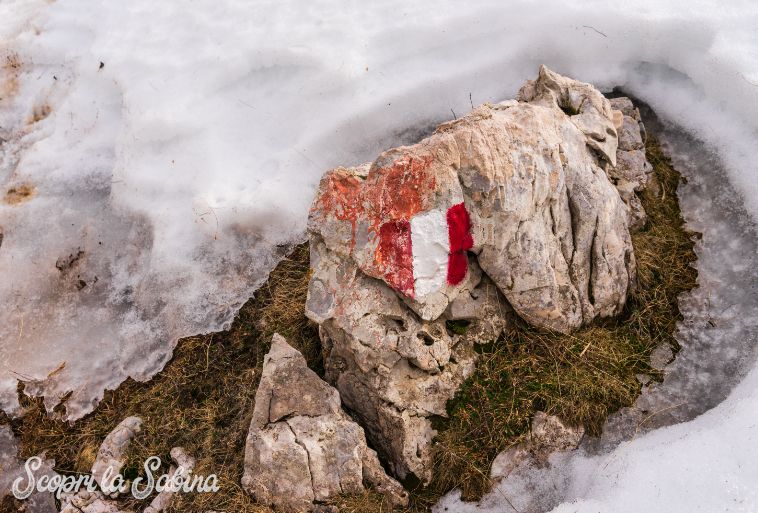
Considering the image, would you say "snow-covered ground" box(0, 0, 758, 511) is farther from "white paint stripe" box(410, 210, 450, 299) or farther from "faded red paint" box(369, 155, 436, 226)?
"white paint stripe" box(410, 210, 450, 299)

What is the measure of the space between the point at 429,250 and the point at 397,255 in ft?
0.90

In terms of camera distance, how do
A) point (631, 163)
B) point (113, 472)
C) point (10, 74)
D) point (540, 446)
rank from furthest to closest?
1. point (10, 74)
2. point (631, 163)
3. point (113, 472)
4. point (540, 446)

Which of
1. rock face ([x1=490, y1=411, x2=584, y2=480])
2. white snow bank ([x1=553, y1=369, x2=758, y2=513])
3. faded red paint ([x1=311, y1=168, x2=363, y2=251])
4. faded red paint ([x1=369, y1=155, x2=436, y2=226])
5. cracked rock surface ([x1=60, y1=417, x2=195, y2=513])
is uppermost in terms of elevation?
faded red paint ([x1=369, y1=155, x2=436, y2=226])

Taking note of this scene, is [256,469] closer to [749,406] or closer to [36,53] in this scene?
[749,406]

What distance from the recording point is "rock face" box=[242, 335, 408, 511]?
184 inches

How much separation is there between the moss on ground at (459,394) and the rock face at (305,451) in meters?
0.16

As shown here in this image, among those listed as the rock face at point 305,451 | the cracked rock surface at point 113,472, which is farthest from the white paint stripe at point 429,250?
the cracked rock surface at point 113,472

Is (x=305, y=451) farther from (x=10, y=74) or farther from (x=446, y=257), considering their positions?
(x=10, y=74)

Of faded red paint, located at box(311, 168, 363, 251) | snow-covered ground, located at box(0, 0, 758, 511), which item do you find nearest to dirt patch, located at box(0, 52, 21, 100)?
snow-covered ground, located at box(0, 0, 758, 511)

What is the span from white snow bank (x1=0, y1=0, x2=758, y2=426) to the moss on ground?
310 millimetres

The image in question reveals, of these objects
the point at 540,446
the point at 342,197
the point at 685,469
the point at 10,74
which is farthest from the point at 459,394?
the point at 10,74

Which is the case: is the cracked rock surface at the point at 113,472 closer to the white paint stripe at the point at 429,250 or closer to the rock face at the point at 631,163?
the white paint stripe at the point at 429,250

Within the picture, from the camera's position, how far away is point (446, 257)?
4.80 meters

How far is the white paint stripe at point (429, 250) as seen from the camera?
4656 millimetres
